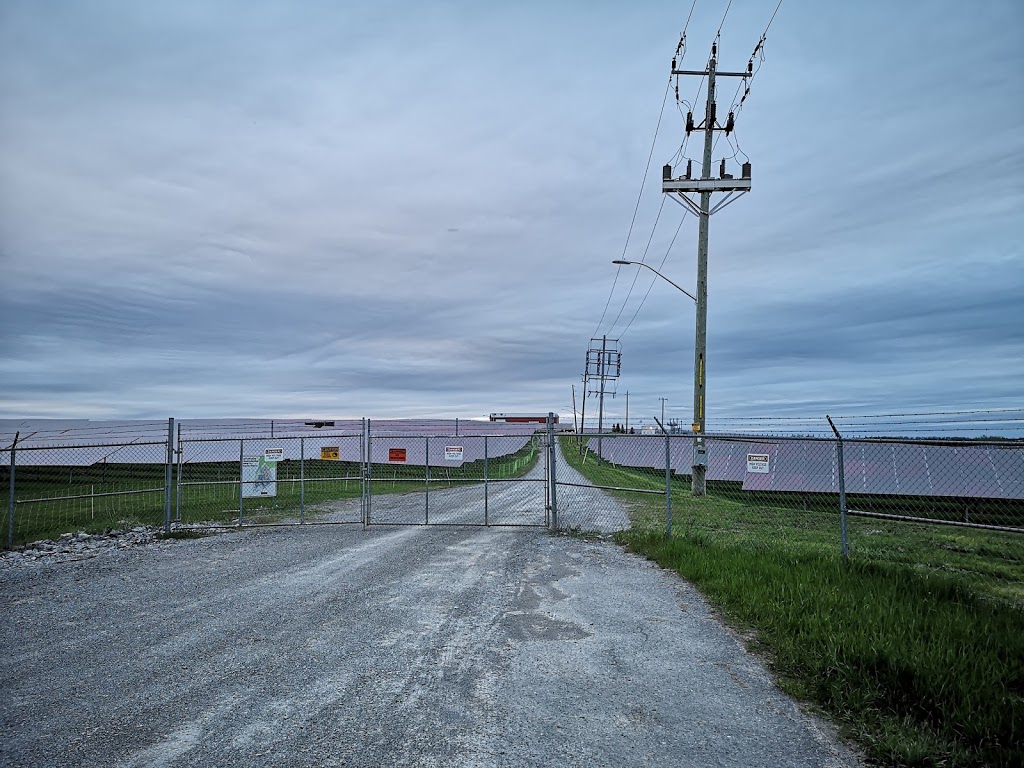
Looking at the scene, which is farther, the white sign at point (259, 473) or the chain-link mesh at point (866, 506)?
the white sign at point (259, 473)

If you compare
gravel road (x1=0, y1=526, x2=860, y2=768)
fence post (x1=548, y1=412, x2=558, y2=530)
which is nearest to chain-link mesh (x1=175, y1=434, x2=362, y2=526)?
fence post (x1=548, y1=412, x2=558, y2=530)

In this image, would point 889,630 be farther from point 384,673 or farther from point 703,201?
point 703,201

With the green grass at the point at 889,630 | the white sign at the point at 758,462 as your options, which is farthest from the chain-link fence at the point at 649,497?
the green grass at the point at 889,630

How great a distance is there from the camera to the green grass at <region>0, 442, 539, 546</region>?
1377cm

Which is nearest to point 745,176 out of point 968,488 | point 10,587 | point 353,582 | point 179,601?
point 968,488

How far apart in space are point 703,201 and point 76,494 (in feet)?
68.3

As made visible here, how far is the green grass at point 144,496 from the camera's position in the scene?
13766 mm

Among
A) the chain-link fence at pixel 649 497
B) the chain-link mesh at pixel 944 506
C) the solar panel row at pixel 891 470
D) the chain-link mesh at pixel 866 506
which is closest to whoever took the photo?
the chain-link mesh at pixel 944 506

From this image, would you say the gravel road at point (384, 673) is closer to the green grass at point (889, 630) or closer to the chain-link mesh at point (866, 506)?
the green grass at point (889, 630)

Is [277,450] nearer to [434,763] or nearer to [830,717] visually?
[434,763]

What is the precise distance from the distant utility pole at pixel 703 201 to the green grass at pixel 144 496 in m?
7.41

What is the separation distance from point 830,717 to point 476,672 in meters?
A: 2.73

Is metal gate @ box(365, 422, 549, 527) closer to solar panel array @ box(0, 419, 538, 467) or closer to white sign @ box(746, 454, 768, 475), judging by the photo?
solar panel array @ box(0, 419, 538, 467)

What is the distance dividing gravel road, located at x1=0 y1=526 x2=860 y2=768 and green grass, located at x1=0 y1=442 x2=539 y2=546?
14.7 ft
